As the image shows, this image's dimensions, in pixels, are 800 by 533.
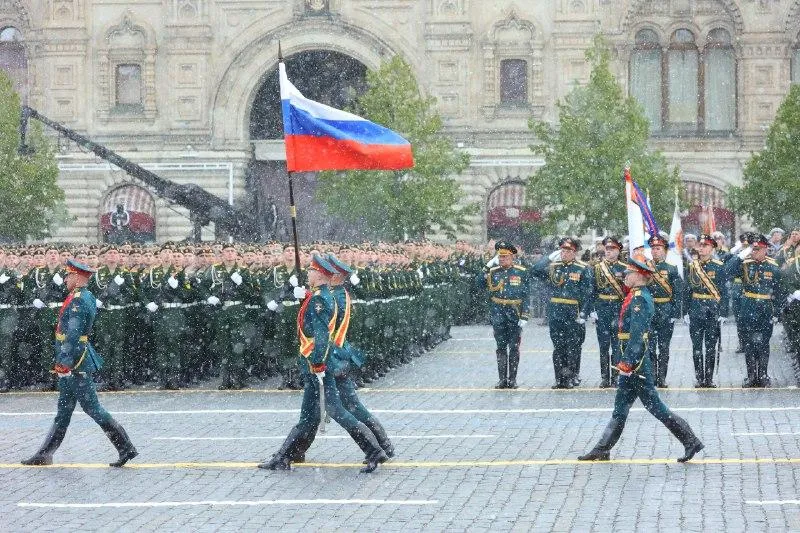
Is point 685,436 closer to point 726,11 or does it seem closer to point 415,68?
point 415,68

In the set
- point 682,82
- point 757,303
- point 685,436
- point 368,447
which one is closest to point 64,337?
point 368,447

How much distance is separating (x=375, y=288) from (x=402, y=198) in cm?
2524

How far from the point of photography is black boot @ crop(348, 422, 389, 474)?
46.0 feet

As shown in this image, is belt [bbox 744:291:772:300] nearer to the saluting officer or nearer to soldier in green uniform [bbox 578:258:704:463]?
the saluting officer

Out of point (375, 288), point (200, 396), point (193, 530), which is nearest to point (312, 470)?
point (193, 530)

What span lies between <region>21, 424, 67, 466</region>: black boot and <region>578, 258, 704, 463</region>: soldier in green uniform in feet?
14.8

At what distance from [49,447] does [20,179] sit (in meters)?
35.1

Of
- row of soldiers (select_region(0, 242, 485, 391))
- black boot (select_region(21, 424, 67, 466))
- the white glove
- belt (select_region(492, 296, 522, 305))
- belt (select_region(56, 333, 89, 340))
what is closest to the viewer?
belt (select_region(56, 333, 89, 340))

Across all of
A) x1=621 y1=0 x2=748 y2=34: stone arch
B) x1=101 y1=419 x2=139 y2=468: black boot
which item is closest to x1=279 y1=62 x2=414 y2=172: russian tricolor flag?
x1=101 y1=419 x2=139 y2=468: black boot

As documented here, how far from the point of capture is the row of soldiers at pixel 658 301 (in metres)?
20.9

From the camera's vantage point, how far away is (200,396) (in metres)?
20.9

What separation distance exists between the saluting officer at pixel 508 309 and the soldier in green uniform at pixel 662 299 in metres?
1.64

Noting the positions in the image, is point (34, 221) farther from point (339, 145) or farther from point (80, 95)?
point (339, 145)

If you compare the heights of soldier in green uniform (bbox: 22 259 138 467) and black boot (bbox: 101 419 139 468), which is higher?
soldier in green uniform (bbox: 22 259 138 467)
